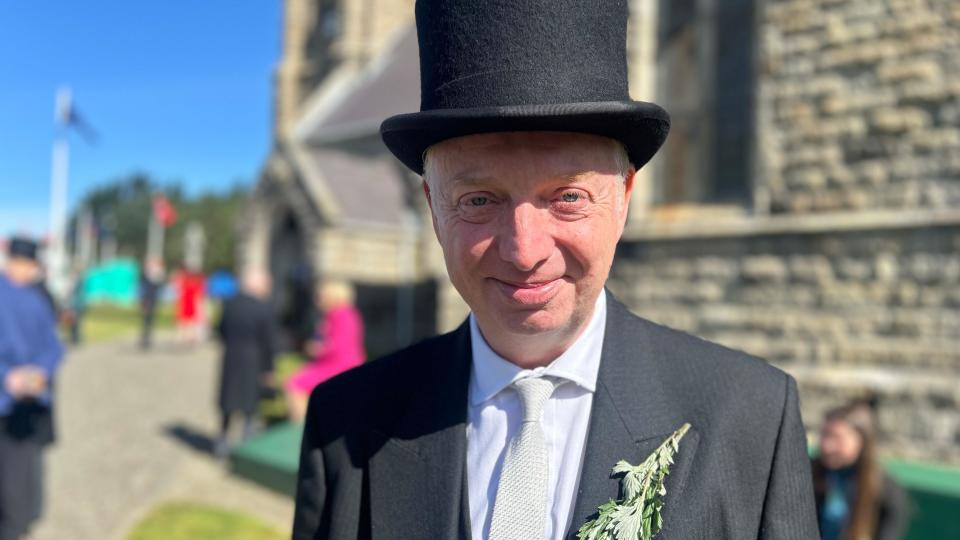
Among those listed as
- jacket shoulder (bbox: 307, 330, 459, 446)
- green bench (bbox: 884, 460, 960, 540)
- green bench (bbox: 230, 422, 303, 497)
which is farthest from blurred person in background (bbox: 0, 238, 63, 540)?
green bench (bbox: 884, 460, 960, 540)

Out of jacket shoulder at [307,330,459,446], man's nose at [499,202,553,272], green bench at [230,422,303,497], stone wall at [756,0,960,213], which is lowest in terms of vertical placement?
green bench at [230,422,303,497]

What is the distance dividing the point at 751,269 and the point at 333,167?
655 inches

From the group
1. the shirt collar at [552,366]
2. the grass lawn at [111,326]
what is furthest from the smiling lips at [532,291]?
the grass lawn at [111,326]

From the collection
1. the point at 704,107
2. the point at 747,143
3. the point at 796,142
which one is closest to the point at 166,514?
the point at 796,142

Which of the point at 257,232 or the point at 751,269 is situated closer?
the point at 751,269

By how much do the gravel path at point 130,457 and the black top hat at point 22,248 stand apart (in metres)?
2.37

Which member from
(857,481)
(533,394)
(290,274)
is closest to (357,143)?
(290,274)

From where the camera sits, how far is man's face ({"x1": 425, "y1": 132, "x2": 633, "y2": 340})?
1452mm

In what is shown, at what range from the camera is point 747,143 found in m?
10.3

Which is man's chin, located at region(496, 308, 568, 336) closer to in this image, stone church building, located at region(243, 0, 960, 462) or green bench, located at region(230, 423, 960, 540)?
green bench, located at region(230, 423, 960, 540)

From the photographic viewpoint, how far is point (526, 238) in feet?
4.76

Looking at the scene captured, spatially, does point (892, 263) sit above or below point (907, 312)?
above

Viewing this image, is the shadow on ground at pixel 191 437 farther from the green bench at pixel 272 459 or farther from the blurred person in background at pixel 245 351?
the green bench at pixel 272 459

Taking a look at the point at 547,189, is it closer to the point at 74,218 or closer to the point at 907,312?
the point at 907,312
